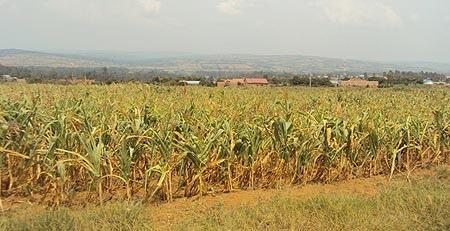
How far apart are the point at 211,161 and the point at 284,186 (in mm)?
1203

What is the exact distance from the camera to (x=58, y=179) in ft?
12.4

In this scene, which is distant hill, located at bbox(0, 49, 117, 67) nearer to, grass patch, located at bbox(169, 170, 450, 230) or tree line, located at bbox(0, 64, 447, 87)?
tree line, located at bbox(0, 64, 447, 87)

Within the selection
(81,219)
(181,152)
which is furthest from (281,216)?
(81,219)

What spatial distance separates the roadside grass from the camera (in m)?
3.18

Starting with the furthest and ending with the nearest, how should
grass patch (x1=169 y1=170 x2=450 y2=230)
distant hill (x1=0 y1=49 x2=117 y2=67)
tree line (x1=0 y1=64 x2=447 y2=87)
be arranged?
distant hill (x1=0 y1=49 x2=117 y2=67), tree line (x1=0 y1=64 x2=447 y2=87), grass patch (x1=169 y1=170 x2=450 y2=230)

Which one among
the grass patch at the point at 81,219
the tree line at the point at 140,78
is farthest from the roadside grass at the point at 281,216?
the tree line at the point at 140,78

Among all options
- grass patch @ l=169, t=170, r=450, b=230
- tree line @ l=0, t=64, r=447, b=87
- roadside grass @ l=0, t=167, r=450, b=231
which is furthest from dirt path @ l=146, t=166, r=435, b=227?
tree line @ l=0, t=64, r=447, b=87

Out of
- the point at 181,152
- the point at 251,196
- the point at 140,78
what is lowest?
the point at 251,196

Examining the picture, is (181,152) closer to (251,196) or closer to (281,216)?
(251,196)

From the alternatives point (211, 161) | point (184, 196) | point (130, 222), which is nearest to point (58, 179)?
point (130, 222)

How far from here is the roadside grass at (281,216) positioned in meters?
3.18

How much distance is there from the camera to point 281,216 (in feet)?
11.5

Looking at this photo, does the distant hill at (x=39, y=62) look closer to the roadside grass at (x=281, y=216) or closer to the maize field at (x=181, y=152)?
the maize field at (x=181, y=152)

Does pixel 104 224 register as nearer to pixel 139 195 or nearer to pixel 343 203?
pixel 139 195
